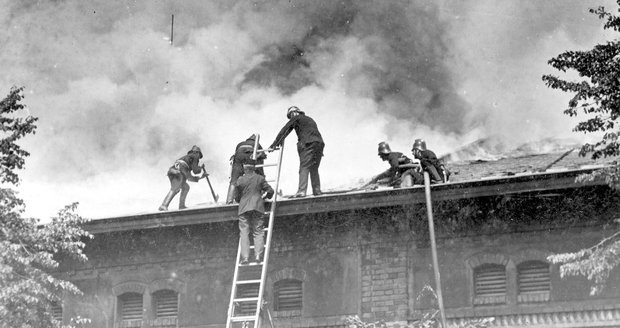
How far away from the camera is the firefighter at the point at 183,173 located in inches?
738

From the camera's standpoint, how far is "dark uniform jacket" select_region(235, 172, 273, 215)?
16.0 meters

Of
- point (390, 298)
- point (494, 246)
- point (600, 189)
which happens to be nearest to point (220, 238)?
point (390, 298)

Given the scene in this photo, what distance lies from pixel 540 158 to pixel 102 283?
8480 mm

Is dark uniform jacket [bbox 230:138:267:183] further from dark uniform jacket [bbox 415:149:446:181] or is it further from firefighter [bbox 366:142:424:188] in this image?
dark uniform jacket [bbox 415:149:446:181]

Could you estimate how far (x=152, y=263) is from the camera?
1806 cm

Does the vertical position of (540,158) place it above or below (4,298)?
above

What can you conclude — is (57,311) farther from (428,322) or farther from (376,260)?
(428,322)

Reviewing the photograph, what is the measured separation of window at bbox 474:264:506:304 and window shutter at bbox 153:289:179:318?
5.16 metres

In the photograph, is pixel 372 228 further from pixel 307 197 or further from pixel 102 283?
pixel 102 283

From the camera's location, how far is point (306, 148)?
16859 millimetres

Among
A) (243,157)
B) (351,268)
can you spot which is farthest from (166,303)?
(351,268)

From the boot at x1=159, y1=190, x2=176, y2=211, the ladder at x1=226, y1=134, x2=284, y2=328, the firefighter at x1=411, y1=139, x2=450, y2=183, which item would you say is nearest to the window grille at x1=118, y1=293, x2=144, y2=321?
the boot at x1=159, y1=190, x2=176, y2=211

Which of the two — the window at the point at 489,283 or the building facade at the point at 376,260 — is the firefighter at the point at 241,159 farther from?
the window at the point at 489,283

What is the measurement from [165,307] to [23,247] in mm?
3142
